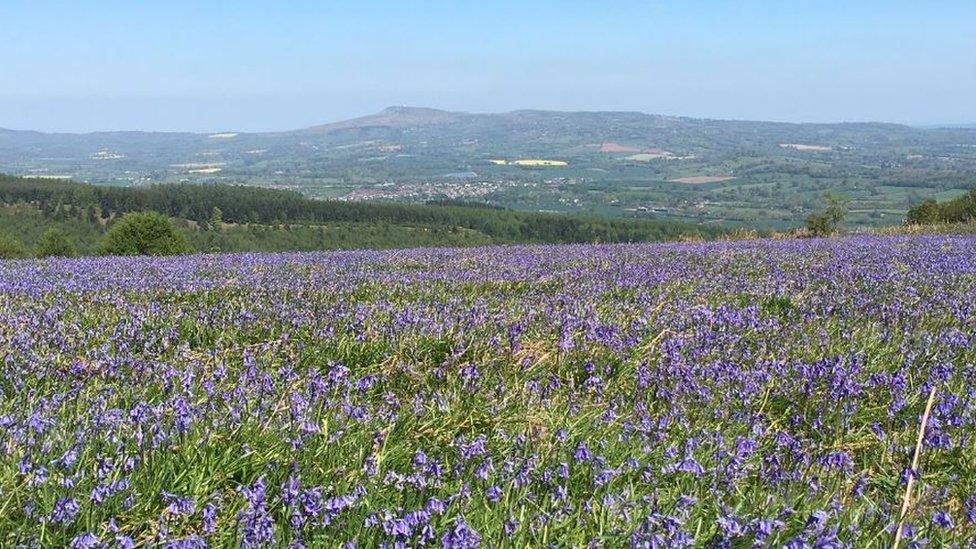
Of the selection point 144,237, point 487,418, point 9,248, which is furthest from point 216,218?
point 487,418

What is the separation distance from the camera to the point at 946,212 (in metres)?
45.6

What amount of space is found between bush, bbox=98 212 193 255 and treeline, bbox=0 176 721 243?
5560 centimetres

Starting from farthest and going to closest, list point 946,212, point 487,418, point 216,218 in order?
1. point 216,218
2. point 946,212
3. point 487,418

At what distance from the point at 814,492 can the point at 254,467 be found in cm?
232

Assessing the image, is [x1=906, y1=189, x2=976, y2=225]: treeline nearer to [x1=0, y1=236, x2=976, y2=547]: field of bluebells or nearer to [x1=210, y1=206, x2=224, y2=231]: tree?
[x1=0, y1=236, x2=976, y2=547]: field of bluebells

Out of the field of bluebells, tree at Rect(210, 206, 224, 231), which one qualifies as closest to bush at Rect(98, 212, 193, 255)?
the field of bluebells

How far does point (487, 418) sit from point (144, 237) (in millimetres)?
57705

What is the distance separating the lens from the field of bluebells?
260 cm

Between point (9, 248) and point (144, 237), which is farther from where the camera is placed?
point (9, 248)

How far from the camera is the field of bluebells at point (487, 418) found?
260 centimetres

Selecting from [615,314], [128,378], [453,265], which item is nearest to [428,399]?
[128,378]

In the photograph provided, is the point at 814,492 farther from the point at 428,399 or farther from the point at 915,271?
the point at 915,271

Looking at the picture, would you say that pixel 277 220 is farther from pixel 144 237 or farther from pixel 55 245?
pixel 144 237

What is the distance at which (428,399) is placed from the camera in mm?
4480
